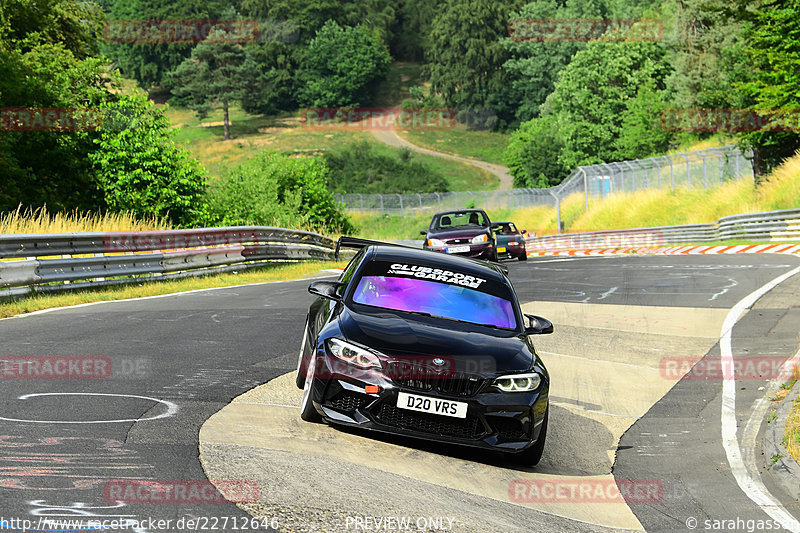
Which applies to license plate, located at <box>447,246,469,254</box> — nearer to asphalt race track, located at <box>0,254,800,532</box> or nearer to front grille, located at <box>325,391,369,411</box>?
asphalt race track, located at <box>0,254,800,532</box>

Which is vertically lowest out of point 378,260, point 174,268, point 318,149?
point 318,149

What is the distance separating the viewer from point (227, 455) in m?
6.12

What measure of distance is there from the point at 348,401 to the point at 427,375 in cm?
59

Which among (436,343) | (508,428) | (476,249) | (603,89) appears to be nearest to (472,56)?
(603,89)

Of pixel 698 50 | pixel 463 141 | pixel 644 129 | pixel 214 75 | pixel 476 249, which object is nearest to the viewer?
pixel 476 249

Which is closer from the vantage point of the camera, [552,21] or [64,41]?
[64,41]

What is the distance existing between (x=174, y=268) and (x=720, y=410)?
42.9 feet

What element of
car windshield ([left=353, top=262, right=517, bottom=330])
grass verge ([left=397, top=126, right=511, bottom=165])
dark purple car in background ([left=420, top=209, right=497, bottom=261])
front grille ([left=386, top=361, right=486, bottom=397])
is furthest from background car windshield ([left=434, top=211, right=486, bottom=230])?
grass verge ([left=397, top=126, right=511, bottom=165])

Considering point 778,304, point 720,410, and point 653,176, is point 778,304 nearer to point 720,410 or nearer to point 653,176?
point 720,410

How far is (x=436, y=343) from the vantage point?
23.0ft

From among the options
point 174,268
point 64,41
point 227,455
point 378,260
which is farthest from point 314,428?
point 64,41

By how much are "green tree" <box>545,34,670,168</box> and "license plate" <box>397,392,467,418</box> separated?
74592 mm

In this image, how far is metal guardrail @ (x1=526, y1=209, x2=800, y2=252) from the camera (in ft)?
104

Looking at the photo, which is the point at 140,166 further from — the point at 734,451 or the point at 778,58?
the point at 734,451
